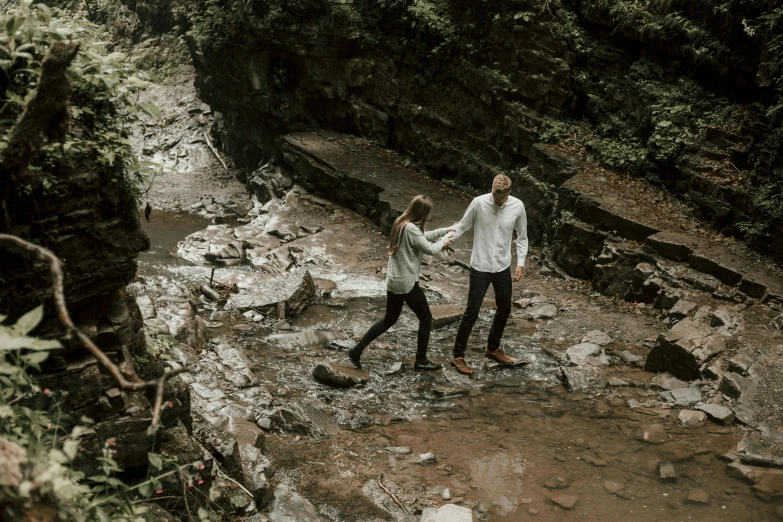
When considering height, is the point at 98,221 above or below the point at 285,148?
above

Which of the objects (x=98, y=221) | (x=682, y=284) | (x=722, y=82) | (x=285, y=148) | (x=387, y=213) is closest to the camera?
(x=98, y=221)

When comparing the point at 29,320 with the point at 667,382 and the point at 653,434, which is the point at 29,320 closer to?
the point at 653,434

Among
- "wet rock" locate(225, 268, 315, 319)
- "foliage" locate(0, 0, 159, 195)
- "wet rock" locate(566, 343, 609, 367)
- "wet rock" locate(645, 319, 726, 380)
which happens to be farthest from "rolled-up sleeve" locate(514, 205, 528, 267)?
"foliage" locate(0, 0, 159, 195)

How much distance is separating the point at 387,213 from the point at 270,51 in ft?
22.5

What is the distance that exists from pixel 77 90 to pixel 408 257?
3.46 m

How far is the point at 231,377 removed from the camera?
6.42 meters

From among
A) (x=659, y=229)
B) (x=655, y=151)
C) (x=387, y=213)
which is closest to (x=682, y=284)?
(x=659, y=229)

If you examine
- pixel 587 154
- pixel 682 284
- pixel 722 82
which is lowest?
Answer: pixel 682 284

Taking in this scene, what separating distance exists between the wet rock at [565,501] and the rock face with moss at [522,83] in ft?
20.3

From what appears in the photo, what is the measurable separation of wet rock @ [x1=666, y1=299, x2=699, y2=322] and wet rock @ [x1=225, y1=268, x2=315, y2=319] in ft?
17.5

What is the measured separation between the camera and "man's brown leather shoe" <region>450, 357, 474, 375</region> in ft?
21.8

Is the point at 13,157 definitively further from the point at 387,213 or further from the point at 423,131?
the point at 423,131

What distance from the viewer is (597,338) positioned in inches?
309

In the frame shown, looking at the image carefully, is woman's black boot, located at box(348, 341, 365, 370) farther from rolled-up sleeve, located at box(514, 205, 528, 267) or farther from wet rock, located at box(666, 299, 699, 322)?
wet rock, located at box(666, 299, 699, 322)
